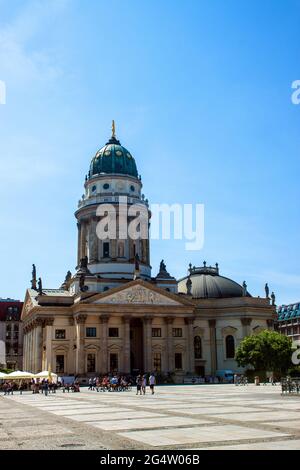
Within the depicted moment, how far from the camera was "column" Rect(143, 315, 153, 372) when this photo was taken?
8388cm

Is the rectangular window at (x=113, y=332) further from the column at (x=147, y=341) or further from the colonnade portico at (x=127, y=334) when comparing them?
the column at (x=147, y=341)

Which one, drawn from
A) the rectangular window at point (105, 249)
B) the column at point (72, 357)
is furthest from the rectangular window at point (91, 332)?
the rectangular window at point (105, 249)

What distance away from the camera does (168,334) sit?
Result: 86750 mm

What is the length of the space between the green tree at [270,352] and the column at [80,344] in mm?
23363

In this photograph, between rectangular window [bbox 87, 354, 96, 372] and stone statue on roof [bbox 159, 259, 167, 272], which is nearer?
rectangular window [bbox 87, 354, 96, 372]

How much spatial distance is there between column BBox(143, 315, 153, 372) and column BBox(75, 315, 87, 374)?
911 centimetres

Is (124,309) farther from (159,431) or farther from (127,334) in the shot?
(159,431)

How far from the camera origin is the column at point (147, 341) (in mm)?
83875

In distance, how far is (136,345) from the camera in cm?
9112

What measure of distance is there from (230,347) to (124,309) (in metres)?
19.9

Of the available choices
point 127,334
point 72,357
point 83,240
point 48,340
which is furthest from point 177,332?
point 83,240

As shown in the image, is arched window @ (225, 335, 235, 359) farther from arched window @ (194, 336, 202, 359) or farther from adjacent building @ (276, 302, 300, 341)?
adjacent building @ (276, 302, 300, 341)

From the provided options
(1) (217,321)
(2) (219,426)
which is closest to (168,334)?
(1) (217,321)

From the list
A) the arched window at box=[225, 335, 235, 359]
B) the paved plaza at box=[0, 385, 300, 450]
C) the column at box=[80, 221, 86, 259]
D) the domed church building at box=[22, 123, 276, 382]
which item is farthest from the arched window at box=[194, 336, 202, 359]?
the paved plaza at box=[0, 385, 300, 450]
